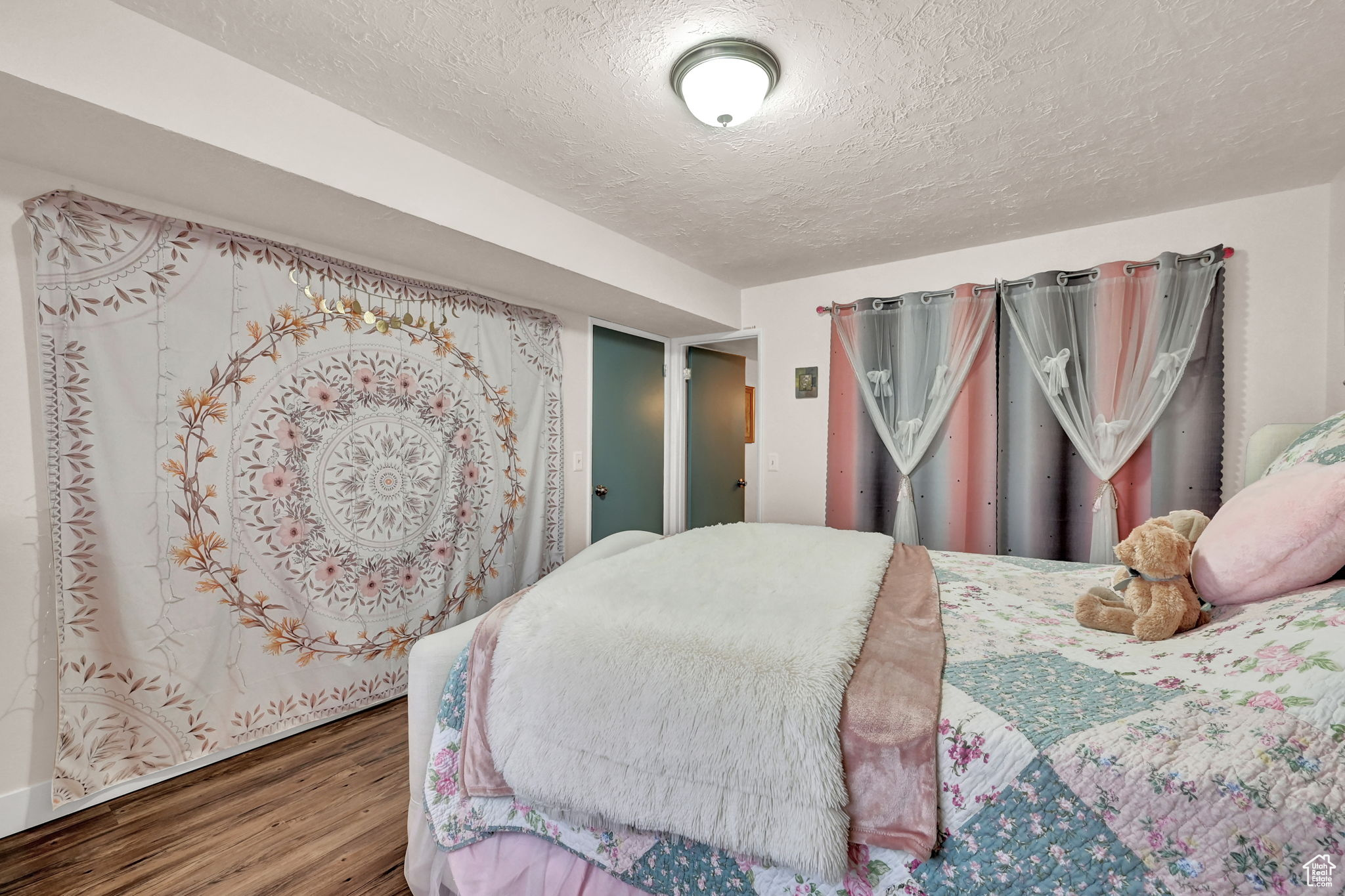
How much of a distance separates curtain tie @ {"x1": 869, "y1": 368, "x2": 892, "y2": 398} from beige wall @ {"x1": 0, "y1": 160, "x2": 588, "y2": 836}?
3.54 m

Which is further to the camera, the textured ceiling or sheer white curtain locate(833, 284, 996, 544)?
sheer white curtain locate(833, 284, 996, 544)

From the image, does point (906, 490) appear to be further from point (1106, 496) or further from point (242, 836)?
point (242, 836)

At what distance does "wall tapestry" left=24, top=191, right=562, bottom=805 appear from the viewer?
1.73 meters

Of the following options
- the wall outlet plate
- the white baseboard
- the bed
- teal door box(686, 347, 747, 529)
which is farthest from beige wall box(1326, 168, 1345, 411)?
the white baseboard

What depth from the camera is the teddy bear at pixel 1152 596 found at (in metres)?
1.25

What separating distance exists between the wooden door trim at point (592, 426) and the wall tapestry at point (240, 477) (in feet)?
2.34

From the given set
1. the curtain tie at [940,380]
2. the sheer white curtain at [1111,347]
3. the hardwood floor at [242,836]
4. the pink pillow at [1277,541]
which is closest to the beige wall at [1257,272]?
the sheer white curtain at [1111,347]

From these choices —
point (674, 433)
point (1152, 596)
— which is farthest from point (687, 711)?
point (674, 433)

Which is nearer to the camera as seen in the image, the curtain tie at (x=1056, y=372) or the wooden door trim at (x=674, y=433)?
the curtain tie at (x=1056, y=372)

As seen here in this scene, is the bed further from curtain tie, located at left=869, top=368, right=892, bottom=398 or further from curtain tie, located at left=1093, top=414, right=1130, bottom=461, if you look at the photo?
curtain tie, located at left=869, top=368, right=892, bottom=398

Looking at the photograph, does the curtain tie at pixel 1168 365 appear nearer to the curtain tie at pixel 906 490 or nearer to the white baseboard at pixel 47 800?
the curtain tie at pixel 906 490

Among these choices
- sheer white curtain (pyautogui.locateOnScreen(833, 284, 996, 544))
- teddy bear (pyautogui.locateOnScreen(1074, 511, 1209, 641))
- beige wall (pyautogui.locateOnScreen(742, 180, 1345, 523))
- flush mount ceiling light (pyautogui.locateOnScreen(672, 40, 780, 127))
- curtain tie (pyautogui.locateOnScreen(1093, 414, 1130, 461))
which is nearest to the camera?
teddy bear (pyautogui.locateOnScreen(1074, 511, 1209, 641))

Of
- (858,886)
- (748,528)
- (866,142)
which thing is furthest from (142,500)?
(866,142)

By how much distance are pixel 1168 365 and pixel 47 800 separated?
15.3 ft
